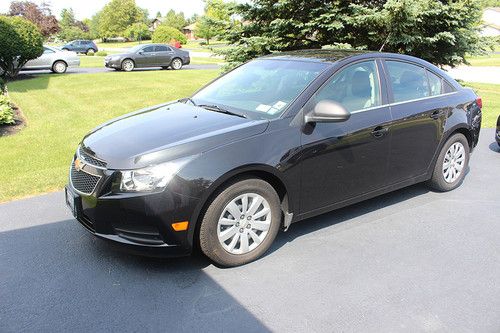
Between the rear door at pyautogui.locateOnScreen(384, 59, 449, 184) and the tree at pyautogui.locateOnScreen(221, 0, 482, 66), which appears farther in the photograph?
the tree at pyautogui.locateOnScreen(221, 0, 482, 66)

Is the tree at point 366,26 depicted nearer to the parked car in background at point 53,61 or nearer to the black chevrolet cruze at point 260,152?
the black chevrolet cruze at point 260,152

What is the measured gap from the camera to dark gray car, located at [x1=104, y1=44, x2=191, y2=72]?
2322 cm

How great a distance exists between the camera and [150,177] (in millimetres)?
3225

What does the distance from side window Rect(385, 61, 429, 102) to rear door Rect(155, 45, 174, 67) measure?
21.1 metres

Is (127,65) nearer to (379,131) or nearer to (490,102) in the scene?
(490,102)

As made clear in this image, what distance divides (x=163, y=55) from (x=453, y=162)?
70.0 ft

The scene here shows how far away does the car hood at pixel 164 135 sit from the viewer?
10.8ft

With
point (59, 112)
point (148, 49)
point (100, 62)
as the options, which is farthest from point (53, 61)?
point (59, 112)

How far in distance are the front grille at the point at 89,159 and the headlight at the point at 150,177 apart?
28cm

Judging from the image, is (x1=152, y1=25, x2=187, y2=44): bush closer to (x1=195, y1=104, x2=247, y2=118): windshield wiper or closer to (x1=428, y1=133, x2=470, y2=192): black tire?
(x1=428, y1=133, x2=470, y2=192): black tire

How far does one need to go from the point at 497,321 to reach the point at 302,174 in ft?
5.67

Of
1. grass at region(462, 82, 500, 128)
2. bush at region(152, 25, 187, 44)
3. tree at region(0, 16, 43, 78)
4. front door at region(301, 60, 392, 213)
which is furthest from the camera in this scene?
bush at region(152, 25, 187, 44)

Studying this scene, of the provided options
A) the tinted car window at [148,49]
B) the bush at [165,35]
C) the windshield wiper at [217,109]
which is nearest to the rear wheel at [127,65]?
the tinted car window at [148,49]

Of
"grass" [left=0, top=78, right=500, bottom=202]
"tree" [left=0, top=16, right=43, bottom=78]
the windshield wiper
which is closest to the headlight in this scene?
the windshield wiper
